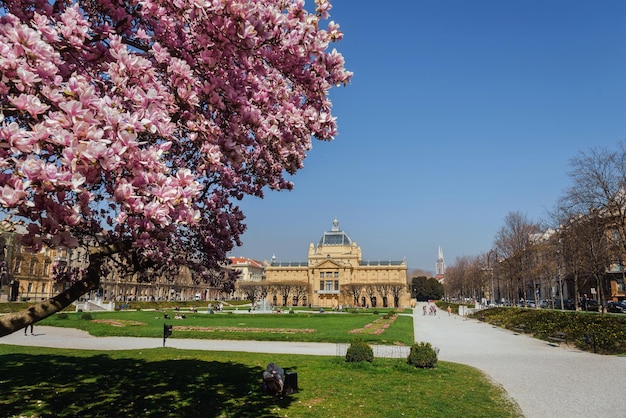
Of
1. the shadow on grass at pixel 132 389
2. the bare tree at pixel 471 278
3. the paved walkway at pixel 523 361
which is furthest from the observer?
the bare tree at pixel 471 278

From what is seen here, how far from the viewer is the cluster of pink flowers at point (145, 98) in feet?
11.4

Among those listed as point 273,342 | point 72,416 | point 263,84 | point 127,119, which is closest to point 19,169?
point 127,119

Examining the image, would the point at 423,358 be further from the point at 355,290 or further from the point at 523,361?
the point at 355,290

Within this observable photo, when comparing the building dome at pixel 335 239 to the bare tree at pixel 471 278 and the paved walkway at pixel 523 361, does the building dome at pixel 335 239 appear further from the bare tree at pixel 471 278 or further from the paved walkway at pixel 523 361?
the paved walkway at pixel 523 361

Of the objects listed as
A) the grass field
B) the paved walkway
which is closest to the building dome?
the paved walkway

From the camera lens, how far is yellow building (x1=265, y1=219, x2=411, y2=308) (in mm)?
107625

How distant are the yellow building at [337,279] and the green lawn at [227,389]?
90.3 m

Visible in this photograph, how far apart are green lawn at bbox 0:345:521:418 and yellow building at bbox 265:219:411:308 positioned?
296ft

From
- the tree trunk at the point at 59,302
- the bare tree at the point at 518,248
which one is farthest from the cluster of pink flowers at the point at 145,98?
the bare tree at the point at 518,248

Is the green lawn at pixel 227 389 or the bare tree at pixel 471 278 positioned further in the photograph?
the bare tree at pixel 471 278

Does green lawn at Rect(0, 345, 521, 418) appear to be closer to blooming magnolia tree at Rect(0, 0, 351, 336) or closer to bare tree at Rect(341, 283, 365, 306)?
blooming magnolia tree at Rect(0, 0, 351, 336)

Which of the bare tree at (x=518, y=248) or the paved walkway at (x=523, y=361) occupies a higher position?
the bare tree at (x=518, y=248)

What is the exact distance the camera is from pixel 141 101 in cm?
414

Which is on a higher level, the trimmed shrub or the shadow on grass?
the trimmed shrub
